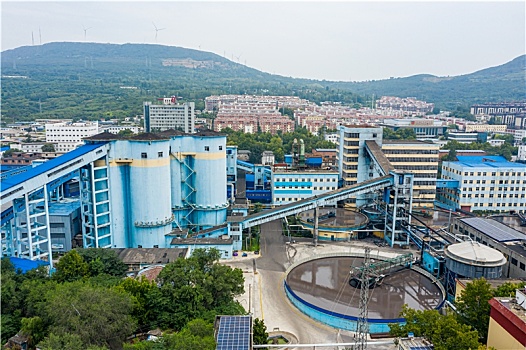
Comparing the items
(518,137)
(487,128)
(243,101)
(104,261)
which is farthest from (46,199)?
(243,101)

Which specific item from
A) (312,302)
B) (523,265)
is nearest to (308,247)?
(312,302)

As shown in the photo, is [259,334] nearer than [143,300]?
Yes

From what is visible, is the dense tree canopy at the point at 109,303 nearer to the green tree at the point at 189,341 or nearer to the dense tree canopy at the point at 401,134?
the green tree at the point at 189,341

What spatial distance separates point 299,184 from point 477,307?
25.3 meters

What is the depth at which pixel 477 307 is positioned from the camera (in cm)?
1789

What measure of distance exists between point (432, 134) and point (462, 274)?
225 ft

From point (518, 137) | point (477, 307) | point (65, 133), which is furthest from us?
point (518, 137)

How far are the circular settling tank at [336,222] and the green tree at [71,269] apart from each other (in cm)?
1990

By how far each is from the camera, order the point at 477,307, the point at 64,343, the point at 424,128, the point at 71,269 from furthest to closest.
A: the point at 424,128, the point at 71,269, the point at 477,307, the point at 64,343

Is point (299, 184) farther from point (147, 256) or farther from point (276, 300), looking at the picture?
point (147, 256)

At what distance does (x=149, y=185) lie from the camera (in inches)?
1179

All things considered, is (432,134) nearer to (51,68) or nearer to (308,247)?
(308,247)

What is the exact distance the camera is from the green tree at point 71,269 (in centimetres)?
2192

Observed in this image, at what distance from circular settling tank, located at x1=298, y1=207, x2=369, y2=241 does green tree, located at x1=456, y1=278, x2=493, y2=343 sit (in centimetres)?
1673
